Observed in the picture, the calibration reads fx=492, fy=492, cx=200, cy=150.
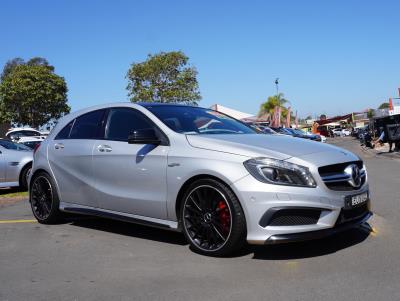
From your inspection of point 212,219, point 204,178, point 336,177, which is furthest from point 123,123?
point 336,177

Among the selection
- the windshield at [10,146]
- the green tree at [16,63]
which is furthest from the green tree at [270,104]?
the windshield at [10,146]

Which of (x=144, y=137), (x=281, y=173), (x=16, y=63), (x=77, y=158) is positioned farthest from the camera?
(x=16, y=63)

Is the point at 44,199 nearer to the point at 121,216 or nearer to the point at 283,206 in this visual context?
the point at 121,216

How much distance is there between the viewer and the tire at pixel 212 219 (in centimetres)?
451

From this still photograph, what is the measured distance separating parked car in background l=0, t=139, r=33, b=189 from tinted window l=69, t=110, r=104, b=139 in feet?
16.6

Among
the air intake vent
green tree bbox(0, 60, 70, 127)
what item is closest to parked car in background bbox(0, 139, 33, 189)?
the air intake vent

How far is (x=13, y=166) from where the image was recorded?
11039mm

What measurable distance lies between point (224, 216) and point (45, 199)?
10.4 ft

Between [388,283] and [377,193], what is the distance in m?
5.12

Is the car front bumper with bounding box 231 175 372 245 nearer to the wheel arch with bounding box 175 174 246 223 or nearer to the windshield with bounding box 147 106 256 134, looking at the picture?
the wheel arch with bounding box 175 174 246 223

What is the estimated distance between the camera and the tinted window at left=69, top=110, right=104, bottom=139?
6.17m

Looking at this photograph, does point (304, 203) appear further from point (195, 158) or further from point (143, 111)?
point (143, 111)

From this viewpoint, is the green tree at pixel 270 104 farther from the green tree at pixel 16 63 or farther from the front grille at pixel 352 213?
the front grille at pixel 352 213

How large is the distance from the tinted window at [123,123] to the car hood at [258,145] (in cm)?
77
